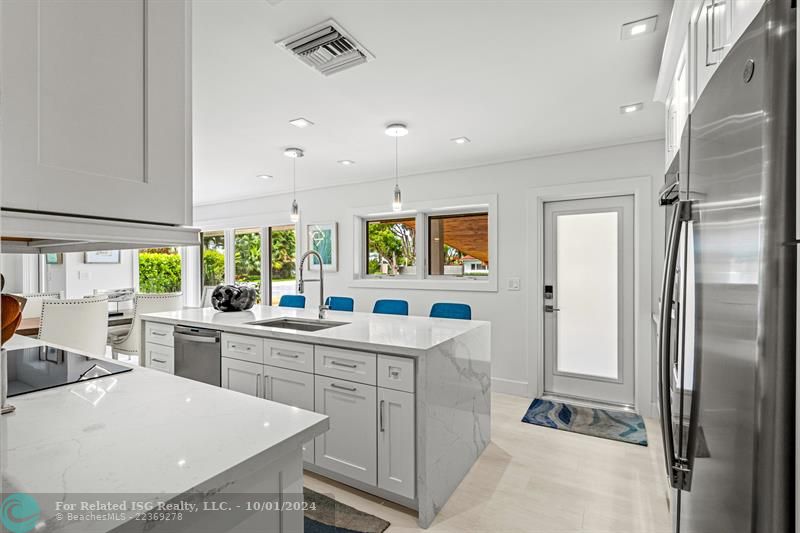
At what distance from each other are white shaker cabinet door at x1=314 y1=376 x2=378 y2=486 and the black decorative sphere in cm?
150

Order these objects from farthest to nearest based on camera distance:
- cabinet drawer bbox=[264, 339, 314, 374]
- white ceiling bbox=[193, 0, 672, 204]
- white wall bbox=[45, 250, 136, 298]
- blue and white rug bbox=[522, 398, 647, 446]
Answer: white wall bbox=[45, 250, 136, 298] → blue and white rug bbox=[522, 398, 647, 446] → cabinet drawer bbox=[264, 339, 314, 374] → white ceiling bbox=[193, 0, 672, 204]

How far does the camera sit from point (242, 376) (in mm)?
2566

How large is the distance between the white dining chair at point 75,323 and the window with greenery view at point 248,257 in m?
2.70

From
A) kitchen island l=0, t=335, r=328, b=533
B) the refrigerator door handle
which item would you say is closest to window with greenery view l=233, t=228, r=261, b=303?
kitchen island l=0, t=335, r=328, b=533

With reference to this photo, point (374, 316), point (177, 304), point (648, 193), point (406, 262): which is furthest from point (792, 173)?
point (177, 304)

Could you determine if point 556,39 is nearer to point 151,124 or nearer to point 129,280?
point 151,124

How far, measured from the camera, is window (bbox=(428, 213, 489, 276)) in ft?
14.3

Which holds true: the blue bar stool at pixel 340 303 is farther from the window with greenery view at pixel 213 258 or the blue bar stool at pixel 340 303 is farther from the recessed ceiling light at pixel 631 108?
the window with greenery view at pixel 213 258

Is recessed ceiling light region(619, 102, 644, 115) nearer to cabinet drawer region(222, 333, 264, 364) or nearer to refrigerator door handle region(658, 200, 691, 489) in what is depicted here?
refrigerator door handle region(658, 200, 691, 489)

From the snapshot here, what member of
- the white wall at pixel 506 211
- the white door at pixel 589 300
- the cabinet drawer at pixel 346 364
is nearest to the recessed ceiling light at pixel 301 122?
the white wall at pixel 506 211

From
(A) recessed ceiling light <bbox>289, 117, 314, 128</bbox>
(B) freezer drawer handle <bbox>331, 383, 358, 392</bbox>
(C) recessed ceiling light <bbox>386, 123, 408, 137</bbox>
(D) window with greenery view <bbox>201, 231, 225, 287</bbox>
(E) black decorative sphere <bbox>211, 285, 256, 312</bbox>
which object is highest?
(A) recessed ceiling light <bbox>289, 117, 314, 128</bbox>

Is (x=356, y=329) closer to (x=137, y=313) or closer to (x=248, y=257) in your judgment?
(x=137, y=313)

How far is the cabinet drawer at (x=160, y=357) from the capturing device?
2.96 m

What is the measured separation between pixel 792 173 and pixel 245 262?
21.5 feet
